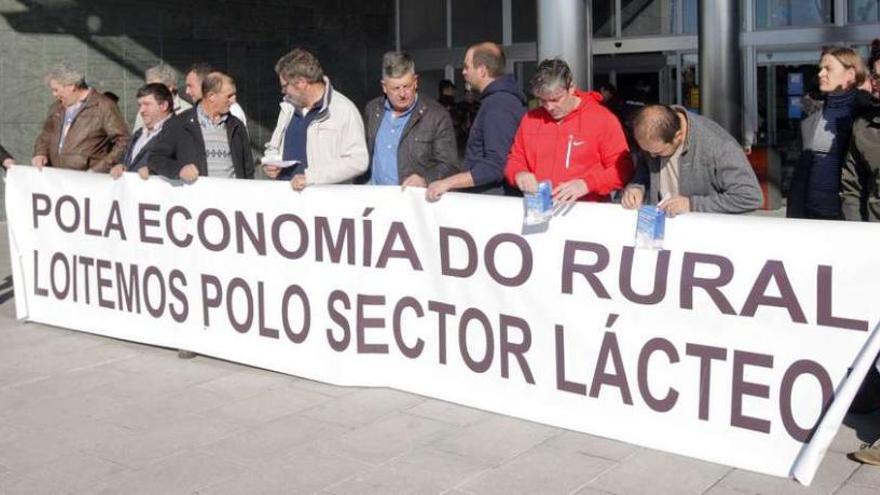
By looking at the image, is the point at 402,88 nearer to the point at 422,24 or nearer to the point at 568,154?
the point at 568,154

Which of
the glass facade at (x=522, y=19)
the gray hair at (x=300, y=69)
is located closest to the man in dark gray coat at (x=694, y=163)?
the gray hair at (x=300, y=69)

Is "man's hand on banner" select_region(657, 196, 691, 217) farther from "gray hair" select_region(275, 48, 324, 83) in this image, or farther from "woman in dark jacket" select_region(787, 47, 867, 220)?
"gray hair" select_region(275, 48, 324, 83)

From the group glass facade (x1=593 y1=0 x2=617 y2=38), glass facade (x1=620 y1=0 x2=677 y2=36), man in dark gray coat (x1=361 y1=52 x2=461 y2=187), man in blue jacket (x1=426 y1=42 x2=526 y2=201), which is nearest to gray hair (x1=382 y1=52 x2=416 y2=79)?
man in dark gray coat (x1=361 y1=52 x2=461 y2=187)

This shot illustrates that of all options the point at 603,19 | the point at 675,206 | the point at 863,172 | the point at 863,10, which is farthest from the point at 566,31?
the point at 603,19

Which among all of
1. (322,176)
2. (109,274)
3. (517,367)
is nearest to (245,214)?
(322,176)

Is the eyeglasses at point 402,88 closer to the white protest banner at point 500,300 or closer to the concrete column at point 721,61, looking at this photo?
the white protest banner at point 500,300

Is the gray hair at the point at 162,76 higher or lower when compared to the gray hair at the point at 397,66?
higher

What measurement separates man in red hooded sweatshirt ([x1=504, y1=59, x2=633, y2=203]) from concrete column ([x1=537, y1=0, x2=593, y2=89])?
4.86m

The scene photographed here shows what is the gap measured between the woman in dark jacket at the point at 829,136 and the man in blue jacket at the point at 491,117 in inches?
60.0

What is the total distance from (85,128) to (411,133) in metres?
2.99

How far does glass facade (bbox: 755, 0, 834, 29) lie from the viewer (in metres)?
16.8

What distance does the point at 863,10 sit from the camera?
16453mm

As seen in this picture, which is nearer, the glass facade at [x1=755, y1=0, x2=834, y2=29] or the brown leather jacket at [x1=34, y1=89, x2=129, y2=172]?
the brown leather jacket at [x1=34, y1=89, x2=129, y2=172]

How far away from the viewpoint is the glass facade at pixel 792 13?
1681 cm
